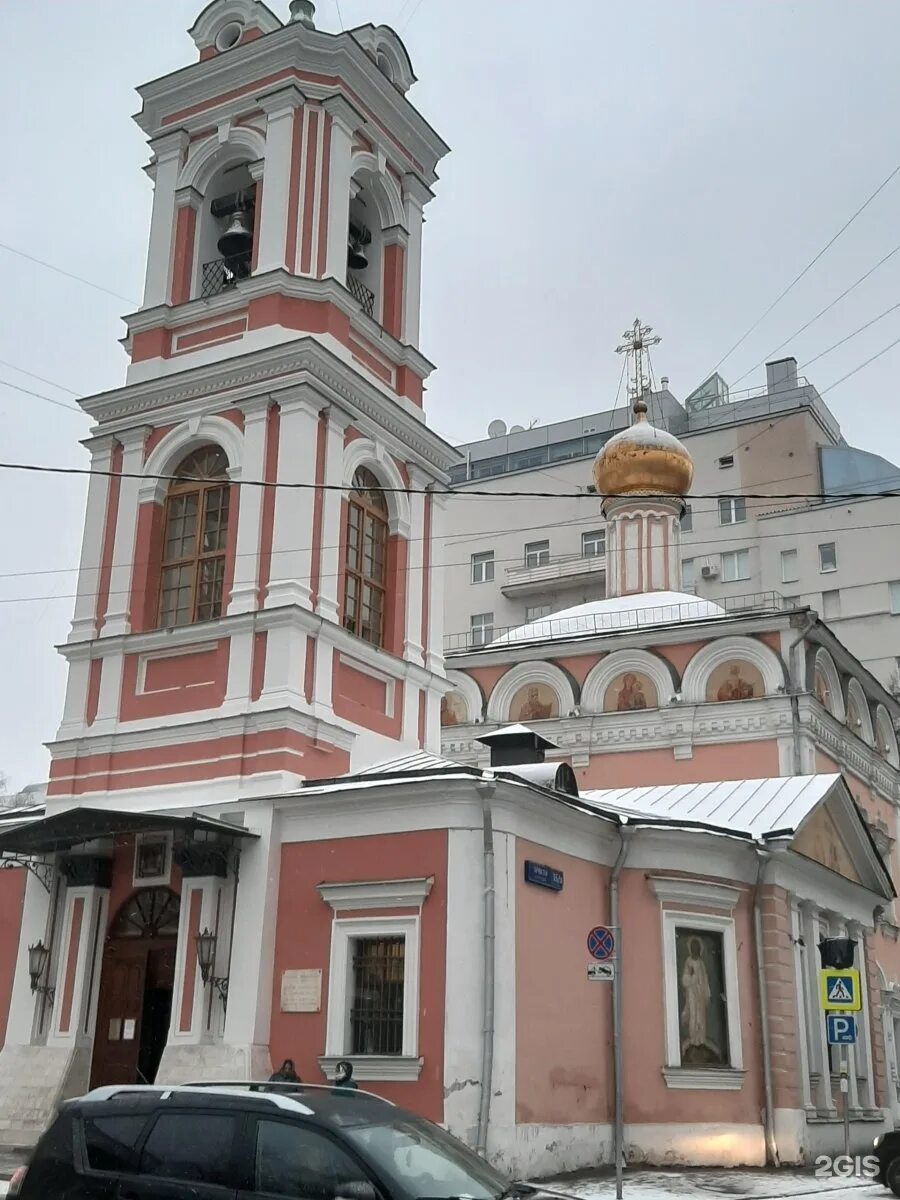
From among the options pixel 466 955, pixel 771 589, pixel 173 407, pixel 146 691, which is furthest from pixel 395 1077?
pixel 771 589

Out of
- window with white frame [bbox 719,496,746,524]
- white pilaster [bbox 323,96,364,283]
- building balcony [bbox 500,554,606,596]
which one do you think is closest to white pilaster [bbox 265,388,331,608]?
white pilaster [bbox 323,96,364,283]

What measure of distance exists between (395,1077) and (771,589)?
3384 centimetres

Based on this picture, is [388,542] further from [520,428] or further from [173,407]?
[520,428]

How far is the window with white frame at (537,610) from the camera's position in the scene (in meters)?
48.6

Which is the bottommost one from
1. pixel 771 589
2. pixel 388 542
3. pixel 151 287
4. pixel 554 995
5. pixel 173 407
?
pixel 554 995

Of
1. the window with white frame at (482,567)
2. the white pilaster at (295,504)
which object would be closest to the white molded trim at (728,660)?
the white pilaster at (295,504)

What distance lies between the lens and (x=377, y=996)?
14.5 metres

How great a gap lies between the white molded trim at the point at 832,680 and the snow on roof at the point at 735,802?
27.4ft

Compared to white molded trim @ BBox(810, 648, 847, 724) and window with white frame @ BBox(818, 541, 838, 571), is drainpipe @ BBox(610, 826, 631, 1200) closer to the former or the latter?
white molded trim @ BBox(810, 648, 847, 724)

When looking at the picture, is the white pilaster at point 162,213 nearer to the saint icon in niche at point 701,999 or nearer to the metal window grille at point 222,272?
the metal window grille at point 222,272

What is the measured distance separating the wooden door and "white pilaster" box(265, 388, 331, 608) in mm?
4483

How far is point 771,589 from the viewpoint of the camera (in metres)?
45.5

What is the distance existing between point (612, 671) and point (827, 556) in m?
19.4

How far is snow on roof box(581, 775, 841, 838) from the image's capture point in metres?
17.8
